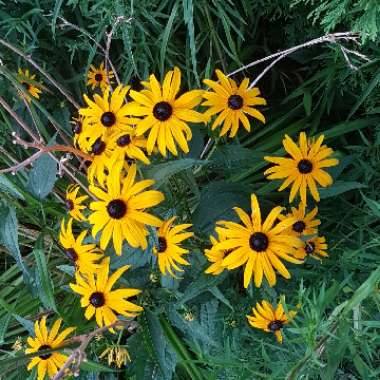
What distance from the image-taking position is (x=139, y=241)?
0.81m

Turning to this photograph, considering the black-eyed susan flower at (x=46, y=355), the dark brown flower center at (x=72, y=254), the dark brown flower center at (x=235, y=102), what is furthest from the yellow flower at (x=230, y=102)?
the black-eyed susan flower at (x=46, y=355)

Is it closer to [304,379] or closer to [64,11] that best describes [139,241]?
[304,379]

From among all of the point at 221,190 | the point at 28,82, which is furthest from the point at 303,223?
the point at 28,82

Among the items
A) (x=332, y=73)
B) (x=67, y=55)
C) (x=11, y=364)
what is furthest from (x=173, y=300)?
(x=67, y=55)

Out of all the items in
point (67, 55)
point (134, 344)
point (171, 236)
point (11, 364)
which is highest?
point (67, 55)

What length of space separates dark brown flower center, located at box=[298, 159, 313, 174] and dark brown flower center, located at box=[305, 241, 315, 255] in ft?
0.41

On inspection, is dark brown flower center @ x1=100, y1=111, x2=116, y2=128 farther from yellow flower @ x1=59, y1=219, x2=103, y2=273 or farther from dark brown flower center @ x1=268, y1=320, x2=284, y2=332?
dark brown flower center @ x1=268, y1=320, x2=284, y2=332

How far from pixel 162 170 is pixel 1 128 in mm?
667

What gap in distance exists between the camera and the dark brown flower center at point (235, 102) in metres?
0.92

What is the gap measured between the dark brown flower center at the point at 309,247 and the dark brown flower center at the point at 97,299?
1.18ft

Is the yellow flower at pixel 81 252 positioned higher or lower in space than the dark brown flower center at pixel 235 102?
A: lower

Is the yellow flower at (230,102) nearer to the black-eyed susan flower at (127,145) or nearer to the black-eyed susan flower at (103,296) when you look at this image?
the black-eyed susan flower at (127,145)

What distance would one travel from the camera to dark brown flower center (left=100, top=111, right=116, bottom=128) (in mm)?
919

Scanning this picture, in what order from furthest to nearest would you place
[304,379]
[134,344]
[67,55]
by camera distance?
[67,55] → [134,344] → [304,379]
